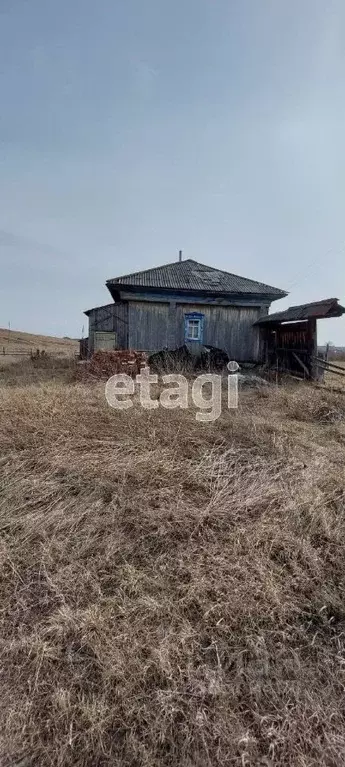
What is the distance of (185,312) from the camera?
12438 mm

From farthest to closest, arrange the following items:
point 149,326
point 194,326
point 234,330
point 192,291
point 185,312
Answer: point 234,330 → point 194,326 → point 185,312 → point 149,326 → point 192,291

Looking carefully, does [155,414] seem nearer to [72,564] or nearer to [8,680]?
[72,564]

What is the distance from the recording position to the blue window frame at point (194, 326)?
1244 centimetres

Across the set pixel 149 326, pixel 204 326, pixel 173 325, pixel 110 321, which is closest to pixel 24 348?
pixel 110 321

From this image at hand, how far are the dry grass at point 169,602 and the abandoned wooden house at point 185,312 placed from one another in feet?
28.9

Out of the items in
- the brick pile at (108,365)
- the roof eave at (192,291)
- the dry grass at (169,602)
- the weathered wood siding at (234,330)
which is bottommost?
the dry grass at (169,602)

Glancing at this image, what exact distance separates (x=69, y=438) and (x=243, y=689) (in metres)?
2.70

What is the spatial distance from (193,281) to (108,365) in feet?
20.0

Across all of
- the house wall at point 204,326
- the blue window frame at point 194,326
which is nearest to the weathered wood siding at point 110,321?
the house wall at point 204,326

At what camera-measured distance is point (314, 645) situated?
187 centimetres

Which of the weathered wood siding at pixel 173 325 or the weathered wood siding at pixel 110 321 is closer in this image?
the weathered wood siding at pixel 173 325

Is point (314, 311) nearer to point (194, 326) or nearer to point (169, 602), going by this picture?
point (194, 326)

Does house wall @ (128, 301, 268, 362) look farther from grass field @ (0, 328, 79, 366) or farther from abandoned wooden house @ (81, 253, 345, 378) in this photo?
grass field @ (0, 328, 79, 366)

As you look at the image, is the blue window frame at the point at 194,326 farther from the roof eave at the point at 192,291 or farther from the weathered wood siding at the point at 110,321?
the weathered wood siding at the point at 110,321
